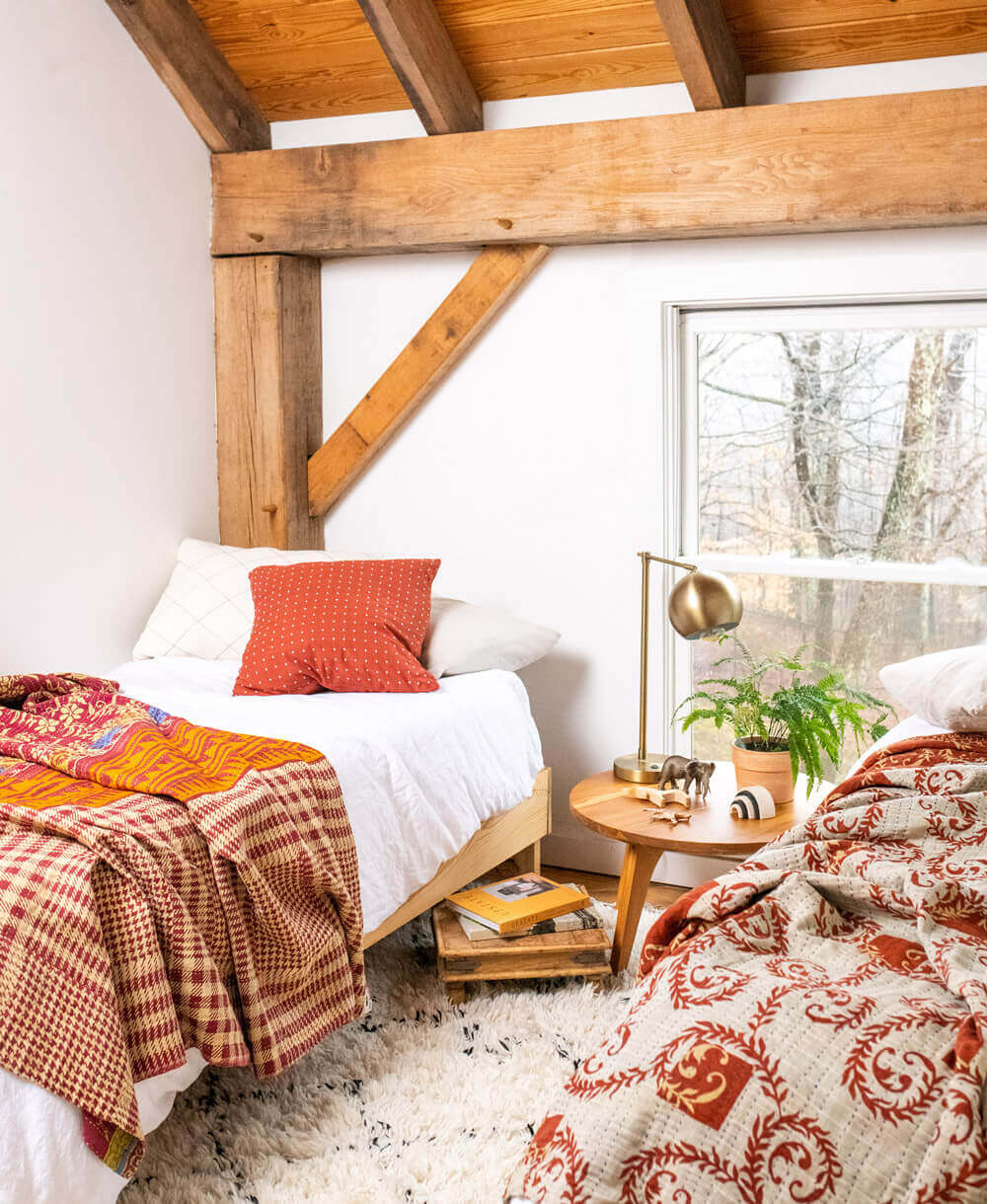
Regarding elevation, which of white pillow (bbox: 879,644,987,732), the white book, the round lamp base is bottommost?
the white book

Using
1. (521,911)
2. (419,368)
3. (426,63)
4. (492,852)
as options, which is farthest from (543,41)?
(521,911)

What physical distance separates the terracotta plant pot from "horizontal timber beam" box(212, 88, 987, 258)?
50.8 inches

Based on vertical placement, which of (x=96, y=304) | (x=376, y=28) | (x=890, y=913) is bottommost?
(x=890, y=913)

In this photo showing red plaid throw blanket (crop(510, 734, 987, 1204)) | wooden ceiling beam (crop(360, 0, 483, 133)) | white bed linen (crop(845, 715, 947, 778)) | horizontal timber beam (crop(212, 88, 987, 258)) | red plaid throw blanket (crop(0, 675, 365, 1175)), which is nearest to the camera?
red plaid throw blanket (crop(510, 734, 987, 1204))

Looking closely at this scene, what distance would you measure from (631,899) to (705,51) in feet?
6.39

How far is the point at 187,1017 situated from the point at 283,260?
2.36m

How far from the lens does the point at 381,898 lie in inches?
91.5

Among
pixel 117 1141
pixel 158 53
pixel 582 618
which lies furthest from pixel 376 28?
pixel 117 1141

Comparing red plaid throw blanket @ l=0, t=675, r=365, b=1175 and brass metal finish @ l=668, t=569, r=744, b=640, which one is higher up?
brass metal finish @ l=668, t=569, r=744, b=640

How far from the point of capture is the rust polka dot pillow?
279 centimetres

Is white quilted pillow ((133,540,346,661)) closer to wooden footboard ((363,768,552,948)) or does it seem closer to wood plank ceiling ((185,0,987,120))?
wooden footboard ((363,768,552,948))

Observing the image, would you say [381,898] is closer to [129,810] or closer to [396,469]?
[129,810]

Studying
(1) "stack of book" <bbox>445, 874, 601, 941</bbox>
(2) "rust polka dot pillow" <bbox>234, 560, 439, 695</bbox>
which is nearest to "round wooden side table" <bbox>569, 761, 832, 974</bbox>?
(1) "stack of book" <bbox>445, 874, 601, 941</bbox>

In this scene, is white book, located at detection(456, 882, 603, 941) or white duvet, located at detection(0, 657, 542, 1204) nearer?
white duvet, located at detection(0, 657, 542, 1204)
